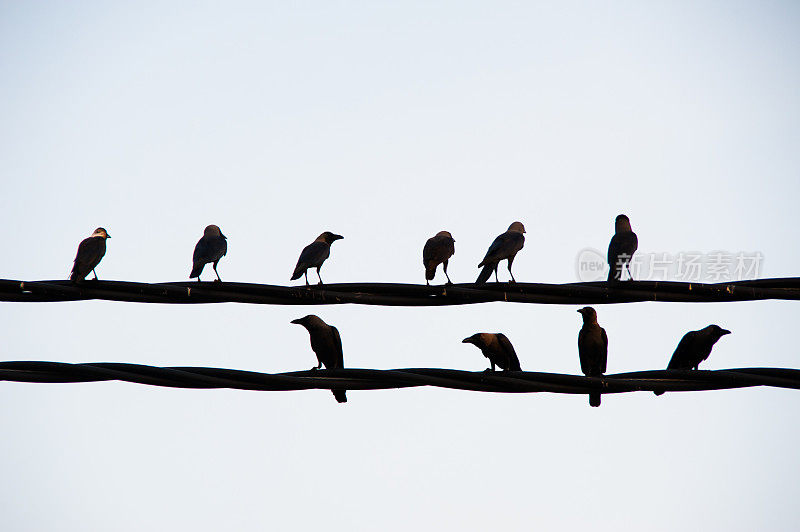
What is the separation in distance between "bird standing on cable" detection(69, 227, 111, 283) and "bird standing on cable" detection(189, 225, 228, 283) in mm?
856

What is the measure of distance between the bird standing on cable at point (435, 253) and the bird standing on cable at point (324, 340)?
108 centimetres

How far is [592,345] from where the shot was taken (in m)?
7.36

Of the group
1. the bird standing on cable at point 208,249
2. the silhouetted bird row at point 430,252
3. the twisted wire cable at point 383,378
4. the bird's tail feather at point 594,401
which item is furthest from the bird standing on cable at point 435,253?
the twisted wire cable at point 383,378

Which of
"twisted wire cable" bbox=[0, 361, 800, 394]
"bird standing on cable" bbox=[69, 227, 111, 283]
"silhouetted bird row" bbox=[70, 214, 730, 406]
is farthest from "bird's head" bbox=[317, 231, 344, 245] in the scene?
"twisted wire cable" bbox=[0, 361, 800, 394]

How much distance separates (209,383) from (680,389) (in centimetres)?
249

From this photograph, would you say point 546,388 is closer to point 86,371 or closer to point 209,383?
point 209,383

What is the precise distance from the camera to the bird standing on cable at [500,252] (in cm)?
752

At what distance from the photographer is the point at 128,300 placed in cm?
537

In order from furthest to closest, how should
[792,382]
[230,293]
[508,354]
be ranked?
[508,354], [230,293], [792,382]

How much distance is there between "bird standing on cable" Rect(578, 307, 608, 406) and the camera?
24.2 ft

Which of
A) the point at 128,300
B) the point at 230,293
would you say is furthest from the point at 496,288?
the point at 128,300

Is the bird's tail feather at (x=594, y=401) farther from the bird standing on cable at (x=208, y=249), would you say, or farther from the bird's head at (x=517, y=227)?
the bird standing on cable at (x=208, y=249)

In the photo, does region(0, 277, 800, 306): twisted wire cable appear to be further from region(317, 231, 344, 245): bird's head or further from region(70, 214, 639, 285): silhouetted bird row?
region(317, 231, 344, 245): bird's head

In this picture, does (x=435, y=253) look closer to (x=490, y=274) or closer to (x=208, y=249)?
(x=490, y=274)
